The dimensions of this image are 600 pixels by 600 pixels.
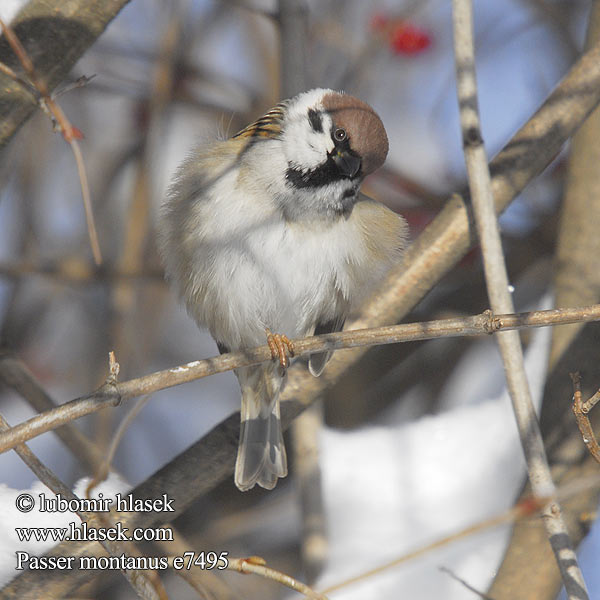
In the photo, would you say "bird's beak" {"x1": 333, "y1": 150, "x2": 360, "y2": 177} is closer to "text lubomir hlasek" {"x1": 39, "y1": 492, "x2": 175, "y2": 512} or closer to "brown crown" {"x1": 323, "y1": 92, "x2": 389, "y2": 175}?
"brown crown" {"x1": 323, "y1": 92, "x2": 389, "y2": 175}

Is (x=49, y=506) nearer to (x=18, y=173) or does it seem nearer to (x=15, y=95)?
(x=15, y=95)

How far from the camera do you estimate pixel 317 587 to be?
2.07m

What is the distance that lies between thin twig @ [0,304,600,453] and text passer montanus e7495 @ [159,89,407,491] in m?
0.54

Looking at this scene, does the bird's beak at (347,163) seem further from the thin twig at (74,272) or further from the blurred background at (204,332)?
the thin twig at (74,272)

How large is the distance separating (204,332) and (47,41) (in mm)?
1216

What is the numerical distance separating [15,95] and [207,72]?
1495 millimetres

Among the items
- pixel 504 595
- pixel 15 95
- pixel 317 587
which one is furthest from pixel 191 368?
pixel 504 595

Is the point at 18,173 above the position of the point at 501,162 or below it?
above

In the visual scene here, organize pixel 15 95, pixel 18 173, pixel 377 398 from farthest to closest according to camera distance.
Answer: pixel 18 173 < pixel 377 398 < pixel 15 95

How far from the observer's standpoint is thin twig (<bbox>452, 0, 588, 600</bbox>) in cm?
148

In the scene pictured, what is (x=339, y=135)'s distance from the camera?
81.4 inches

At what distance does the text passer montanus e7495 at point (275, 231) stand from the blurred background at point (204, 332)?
27cm

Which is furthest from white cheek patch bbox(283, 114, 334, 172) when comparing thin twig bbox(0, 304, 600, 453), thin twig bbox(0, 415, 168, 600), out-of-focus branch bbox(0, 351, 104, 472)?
thin twig bbox(0, 415, 168, 600)

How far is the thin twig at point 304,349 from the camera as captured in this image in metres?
1.20
